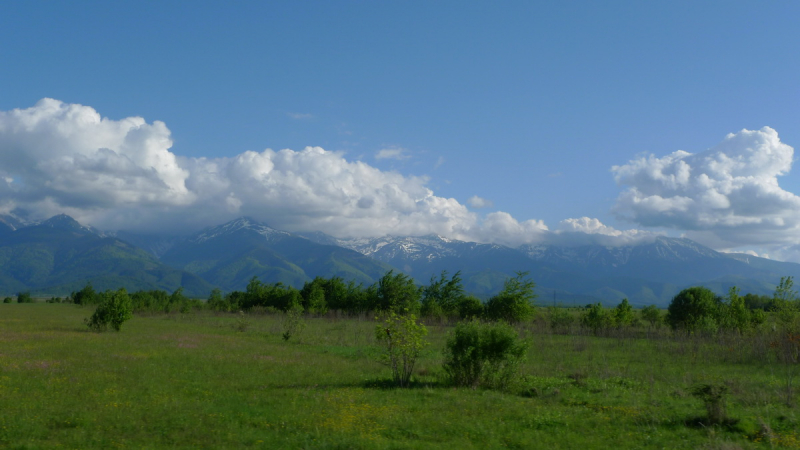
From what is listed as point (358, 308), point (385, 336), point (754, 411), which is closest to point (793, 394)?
point (754, 411)

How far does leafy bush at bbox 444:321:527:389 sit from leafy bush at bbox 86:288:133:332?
112ft

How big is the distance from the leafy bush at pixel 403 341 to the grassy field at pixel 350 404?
0.94 meters

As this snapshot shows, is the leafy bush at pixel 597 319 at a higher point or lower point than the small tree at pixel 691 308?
lower

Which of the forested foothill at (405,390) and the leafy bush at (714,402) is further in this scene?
the leafy bush at (714,402)

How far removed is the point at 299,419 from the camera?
47.2ft

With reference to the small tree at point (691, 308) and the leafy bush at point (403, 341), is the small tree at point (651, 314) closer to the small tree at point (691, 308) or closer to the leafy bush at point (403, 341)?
the small tree at point (691, 308)

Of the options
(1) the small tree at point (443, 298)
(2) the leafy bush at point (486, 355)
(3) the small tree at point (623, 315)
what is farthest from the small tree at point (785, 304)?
(1) the small tree at point (443, 298)

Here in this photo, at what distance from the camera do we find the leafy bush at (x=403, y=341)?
20.3 meters

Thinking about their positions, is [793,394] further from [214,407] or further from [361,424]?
[214,407]

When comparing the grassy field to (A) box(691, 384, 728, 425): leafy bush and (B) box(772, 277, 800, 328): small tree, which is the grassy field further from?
(B) box(772, 277, 800, 328): small tree

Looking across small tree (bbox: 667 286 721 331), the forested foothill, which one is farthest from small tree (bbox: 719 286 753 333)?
the forested foothill

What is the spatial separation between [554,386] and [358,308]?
66326 millimetres

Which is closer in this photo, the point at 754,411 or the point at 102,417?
the point at 102,417

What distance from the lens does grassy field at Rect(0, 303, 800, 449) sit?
41.2 ft
